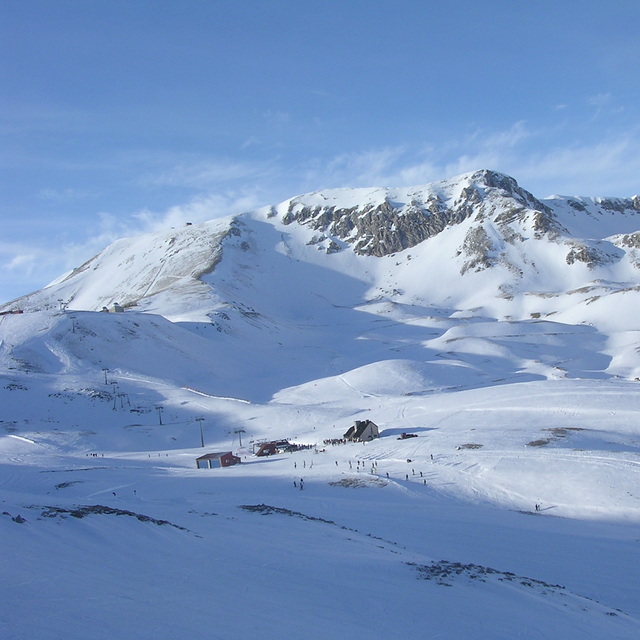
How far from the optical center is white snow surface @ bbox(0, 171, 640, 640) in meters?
11.0

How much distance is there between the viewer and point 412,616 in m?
11.1

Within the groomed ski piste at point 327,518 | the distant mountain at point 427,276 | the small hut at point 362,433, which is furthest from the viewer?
the distant mountain at point 427,276

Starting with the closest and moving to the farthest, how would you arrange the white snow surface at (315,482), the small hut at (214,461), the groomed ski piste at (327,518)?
the groomed ski piste at (327,518)
the white snow surface at (315,482)
the small hut at (214,461)

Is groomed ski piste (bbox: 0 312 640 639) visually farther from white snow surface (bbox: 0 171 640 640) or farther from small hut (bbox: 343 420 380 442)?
small hut (bbox: 343 420 380 442)

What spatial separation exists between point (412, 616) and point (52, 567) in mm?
7152

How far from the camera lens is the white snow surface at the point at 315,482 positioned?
36.1 ft

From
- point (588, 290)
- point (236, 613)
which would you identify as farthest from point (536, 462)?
point (588, 290)

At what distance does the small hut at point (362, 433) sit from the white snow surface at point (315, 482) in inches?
91.4

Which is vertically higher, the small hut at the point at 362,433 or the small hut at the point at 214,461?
the small hut at the point at 362,433

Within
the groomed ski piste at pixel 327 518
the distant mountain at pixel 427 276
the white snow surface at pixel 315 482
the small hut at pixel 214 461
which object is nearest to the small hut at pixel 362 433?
the white snow surface at pixel 315 482

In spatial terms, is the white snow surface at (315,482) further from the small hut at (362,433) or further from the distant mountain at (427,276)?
the distant mountain at (427,276)

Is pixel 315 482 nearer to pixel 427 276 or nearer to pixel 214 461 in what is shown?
pixel 214 461

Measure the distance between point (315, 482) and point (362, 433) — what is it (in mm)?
14523

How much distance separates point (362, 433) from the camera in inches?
1843
